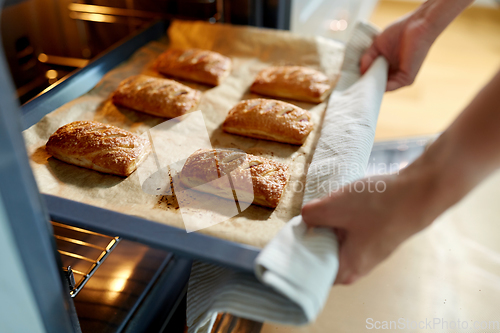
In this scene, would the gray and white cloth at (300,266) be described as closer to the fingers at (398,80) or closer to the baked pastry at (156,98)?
the fingers at (398,80)

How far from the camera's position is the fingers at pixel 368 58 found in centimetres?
128

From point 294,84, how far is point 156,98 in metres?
0.47

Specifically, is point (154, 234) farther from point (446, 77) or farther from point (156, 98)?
point (446, 77)

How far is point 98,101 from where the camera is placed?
1.19m

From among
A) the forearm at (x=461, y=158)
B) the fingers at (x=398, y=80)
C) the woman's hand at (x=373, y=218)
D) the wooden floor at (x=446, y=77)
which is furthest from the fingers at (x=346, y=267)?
the wooden floor at (x=446, y=77)

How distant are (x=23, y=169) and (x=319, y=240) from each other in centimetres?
46

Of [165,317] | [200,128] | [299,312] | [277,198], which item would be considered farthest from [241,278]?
[200,128]

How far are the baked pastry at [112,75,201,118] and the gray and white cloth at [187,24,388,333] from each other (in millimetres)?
462

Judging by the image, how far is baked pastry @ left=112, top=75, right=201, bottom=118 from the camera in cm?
116

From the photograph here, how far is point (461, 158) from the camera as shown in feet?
1.79

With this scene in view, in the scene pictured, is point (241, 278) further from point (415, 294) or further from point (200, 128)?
point (415, 294)

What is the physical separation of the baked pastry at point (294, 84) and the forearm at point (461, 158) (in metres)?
0.69

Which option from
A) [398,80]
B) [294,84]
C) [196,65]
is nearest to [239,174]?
[294,84]
